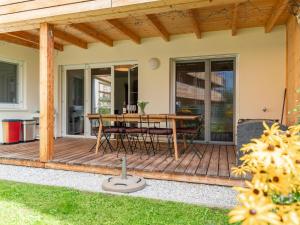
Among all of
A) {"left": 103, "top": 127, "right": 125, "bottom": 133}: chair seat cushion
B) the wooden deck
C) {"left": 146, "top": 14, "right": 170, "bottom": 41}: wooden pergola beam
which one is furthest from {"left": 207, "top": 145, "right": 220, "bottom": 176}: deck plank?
{"left": 146, "top": 14, "right": 170, "bottom": 41}: wooden pergola beam

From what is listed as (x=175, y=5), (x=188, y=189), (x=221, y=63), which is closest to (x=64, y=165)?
(x=188, y=189)

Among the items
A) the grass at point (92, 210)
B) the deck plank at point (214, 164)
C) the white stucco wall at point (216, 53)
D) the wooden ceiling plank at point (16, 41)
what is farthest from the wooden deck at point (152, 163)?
the wooden ceiling plank at point (16, 41)

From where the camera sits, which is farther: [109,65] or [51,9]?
[109,65]

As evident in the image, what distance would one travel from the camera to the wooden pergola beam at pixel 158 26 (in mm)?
A: 4996

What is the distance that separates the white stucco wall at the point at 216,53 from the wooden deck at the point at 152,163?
62.3 inches

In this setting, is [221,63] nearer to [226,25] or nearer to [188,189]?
[226,25]

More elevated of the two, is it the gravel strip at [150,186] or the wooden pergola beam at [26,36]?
the wooden pergola beam at [26,36]

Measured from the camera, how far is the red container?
6.48 m

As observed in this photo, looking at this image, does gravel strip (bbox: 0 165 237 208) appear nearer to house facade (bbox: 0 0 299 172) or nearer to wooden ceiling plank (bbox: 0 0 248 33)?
house facade (bbox: 0 0 299 172)

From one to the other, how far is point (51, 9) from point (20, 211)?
3.11 meters

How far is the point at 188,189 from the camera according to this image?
3.26m

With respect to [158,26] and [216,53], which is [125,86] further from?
[216,53]

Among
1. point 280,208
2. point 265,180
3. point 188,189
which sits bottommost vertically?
point 188,189

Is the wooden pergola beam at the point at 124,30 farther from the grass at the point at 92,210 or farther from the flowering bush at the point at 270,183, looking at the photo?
the flowering bush at the point at 270,183
